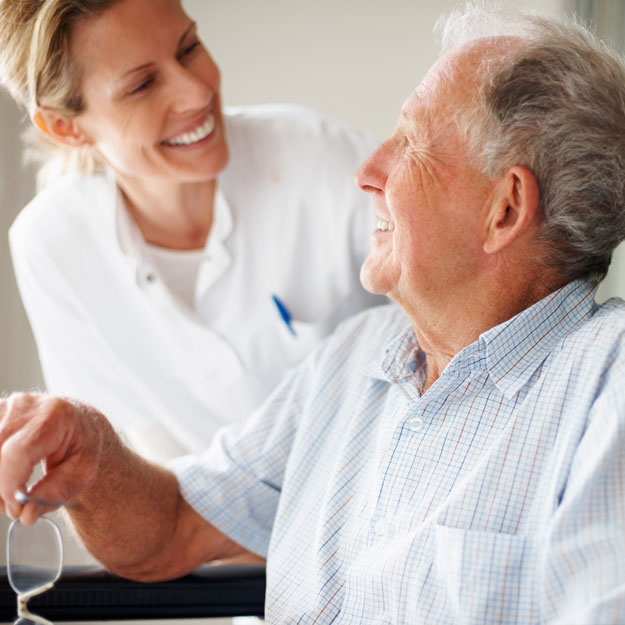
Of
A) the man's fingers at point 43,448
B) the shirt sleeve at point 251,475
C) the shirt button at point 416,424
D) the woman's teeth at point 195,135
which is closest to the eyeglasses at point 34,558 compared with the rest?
the man's fingers at point 43,448

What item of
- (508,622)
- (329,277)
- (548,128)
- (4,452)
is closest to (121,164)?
(329,277)

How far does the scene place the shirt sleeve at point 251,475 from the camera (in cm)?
166

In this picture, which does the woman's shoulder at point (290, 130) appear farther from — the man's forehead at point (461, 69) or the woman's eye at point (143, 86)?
the man's forehead at point (461, 69)

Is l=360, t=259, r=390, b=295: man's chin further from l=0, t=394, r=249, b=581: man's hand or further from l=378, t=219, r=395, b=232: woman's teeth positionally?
l=0, t=394, r=249, b=581: man's hand

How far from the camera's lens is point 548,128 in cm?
132

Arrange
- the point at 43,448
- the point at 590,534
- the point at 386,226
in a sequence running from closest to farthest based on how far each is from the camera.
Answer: the point at 590,534, the point at 43,448, the point at 386,226

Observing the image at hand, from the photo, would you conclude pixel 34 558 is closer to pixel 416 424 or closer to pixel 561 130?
pixel 416 424

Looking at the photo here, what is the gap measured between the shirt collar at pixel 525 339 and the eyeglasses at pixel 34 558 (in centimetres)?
66

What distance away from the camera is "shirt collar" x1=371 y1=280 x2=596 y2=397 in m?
1.34

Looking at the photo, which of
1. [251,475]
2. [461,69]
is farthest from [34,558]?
[461,69]

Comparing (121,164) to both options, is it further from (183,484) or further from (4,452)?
(4,452)

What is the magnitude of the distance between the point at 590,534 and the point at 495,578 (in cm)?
14

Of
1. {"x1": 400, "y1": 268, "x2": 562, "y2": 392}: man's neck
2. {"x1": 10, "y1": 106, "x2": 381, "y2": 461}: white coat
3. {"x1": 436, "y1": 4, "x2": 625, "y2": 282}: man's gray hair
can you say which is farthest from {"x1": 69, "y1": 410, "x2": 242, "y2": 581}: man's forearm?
{"x1": 436, "y1": 4, "x2": 625, "y2": 282}: man's gray hair

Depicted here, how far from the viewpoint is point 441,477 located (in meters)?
1.33
